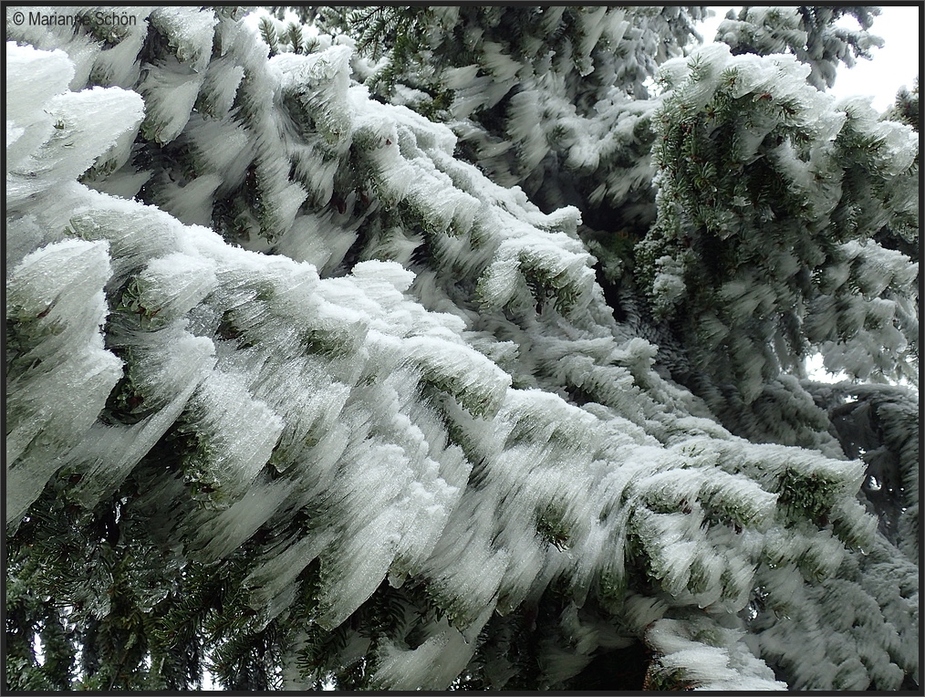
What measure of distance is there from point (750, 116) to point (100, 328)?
169cm

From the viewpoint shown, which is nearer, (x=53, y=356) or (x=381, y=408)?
(x=53, y=356)

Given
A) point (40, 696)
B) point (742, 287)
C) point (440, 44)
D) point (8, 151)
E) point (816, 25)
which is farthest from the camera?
point (816, 25)

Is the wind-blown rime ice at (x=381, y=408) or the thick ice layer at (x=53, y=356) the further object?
the wind-blown rime ice at (x=381, y=408)

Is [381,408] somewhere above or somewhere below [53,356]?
below

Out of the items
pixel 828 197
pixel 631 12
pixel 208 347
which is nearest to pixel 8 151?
pixel 208 347

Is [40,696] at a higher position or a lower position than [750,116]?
lower

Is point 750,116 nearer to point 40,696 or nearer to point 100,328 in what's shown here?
point 100,328

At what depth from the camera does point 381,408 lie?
1211 mm

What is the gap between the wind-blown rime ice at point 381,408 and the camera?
96 cm

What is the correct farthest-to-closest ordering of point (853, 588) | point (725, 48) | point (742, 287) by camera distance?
point (742, 287) → point (853, 588) → point (725, 48)

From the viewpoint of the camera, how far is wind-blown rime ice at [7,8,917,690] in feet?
3.16

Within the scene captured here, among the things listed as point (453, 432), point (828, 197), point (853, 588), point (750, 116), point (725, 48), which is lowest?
point (853, 588)

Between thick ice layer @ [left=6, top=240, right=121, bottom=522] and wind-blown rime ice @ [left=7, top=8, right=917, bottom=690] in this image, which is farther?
wind-blown rime ice @ [left=7, top=8, right=917, bottom=690]

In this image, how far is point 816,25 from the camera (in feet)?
9.51
